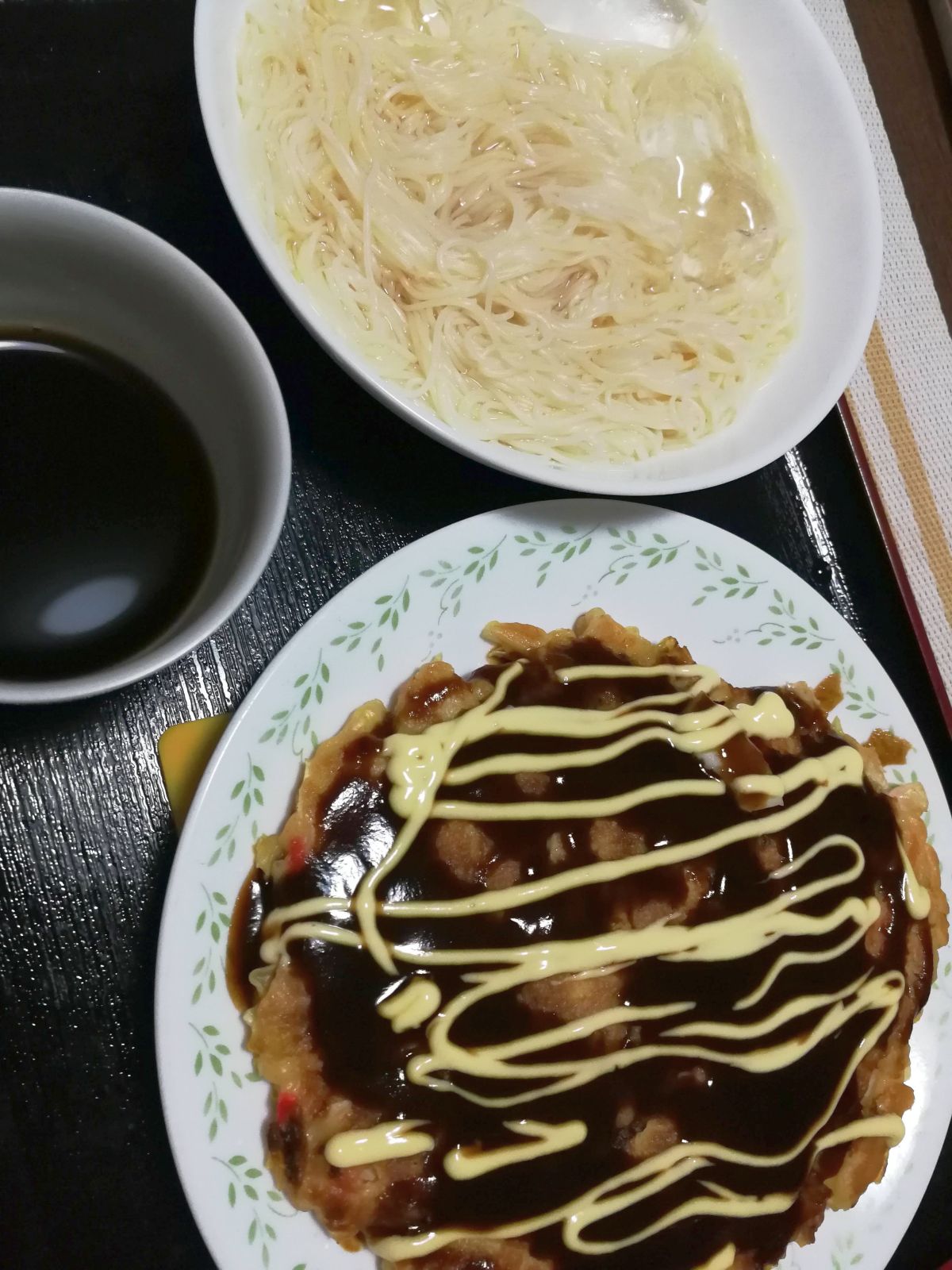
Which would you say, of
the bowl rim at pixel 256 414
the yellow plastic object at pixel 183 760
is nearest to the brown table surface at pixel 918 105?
the bowl rim at pixel 256 414

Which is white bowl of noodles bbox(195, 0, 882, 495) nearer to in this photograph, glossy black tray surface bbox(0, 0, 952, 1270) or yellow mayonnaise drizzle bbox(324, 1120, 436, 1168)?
glossy black tray surface bbox(0, 0, 952, 1270)

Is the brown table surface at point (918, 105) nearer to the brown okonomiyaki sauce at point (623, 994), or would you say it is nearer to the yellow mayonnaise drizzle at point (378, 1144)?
the brown okonomiyaki sauce at point (623, 994)

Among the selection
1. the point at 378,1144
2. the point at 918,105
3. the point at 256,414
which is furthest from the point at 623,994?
the point at 918,105

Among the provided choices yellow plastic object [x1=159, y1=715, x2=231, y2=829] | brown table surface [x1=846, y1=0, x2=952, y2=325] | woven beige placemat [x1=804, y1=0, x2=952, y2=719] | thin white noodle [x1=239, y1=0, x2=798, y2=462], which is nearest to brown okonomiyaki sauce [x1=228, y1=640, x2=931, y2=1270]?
yellow plastic object [x1=159, y1=715, x2=231, y2=829]

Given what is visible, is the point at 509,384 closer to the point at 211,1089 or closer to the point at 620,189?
the point at 620,189

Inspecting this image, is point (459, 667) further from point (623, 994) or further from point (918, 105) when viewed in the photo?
point (918, 105)

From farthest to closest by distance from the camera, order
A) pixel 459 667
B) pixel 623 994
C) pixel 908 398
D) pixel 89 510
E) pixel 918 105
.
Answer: pixel 918 105 < pixel 908 398 < pixel 459 667 < pixel 623 994 < pixel 89 510
